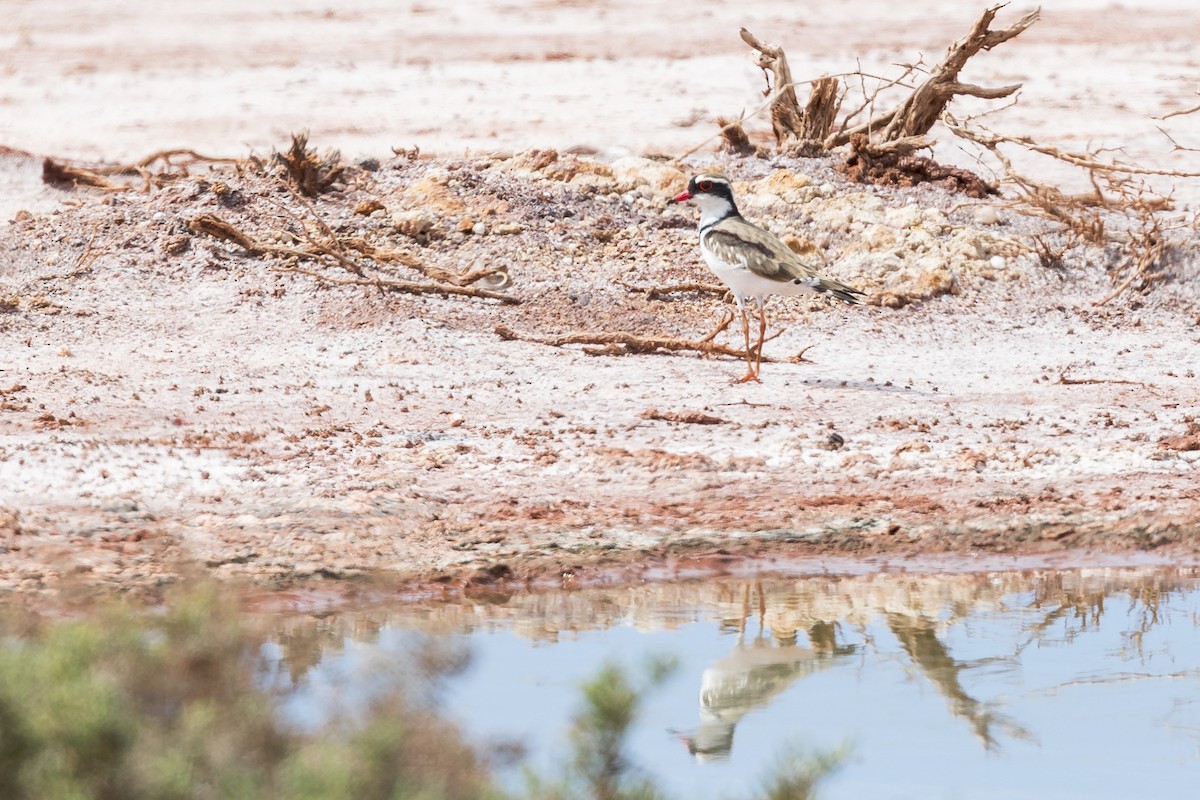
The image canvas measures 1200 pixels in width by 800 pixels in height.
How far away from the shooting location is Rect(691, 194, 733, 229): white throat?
36.3 ft

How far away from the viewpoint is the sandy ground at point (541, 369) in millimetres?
8141

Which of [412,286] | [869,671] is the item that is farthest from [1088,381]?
[869,671]

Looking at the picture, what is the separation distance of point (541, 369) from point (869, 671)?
14.5 ft

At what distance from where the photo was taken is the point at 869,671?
22.2ft

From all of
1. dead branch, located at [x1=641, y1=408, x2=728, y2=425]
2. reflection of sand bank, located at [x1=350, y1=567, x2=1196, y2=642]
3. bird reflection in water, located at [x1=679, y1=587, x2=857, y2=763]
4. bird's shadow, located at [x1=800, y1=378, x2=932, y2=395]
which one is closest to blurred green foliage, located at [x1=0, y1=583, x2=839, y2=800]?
bird reflection in water, located at [x1=679, y1=587, x2=857, y2=763]

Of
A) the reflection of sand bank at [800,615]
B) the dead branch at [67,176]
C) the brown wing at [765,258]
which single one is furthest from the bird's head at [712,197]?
the dead branch at [67,176]

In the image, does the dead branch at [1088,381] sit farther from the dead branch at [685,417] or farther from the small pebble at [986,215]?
the small pebble at [986,215]

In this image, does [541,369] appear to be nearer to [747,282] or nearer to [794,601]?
[747,282]

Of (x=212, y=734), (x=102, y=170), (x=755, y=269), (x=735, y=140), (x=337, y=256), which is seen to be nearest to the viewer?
(x=212, y=734)

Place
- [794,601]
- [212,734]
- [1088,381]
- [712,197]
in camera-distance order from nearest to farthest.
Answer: [212,734] → [794,601] → [1088,381] → [712,197]

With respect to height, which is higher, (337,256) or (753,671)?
(337,256)

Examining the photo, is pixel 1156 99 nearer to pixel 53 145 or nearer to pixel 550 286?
pixel 550 286

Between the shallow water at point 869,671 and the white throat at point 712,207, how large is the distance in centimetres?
374

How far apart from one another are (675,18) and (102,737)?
2049cm
